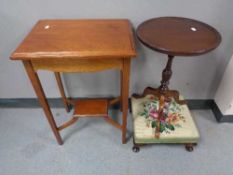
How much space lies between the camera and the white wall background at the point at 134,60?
3.55 feet

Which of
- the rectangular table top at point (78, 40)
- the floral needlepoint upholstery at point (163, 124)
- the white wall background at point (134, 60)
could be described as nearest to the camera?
the rectangular table top at point (78, 40)

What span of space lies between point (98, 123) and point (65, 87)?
41 cm

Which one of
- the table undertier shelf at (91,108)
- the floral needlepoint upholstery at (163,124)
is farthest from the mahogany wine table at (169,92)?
the table undertier shelf at (91,108)

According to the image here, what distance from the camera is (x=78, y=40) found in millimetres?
885

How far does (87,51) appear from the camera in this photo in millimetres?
808

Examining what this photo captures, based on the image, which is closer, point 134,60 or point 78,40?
point 78,40

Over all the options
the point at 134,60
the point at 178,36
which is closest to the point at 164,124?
the point at 134,60

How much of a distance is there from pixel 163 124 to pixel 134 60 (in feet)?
1.67

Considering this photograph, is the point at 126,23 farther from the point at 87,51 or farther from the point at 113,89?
the point at 113,89

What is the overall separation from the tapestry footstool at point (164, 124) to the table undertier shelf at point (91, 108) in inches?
9.3

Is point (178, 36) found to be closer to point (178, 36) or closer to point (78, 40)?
point (178, 36)

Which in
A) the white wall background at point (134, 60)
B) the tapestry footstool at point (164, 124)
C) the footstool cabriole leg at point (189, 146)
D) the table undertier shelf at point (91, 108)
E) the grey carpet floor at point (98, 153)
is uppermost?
the white wall background at point (134, 60)

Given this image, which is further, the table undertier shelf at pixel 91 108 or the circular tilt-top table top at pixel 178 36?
the table undertier shelf at pixel 91 108

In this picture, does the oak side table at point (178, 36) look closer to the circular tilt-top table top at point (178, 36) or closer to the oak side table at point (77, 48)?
the circular tilt-top table top at point (178, 36)
